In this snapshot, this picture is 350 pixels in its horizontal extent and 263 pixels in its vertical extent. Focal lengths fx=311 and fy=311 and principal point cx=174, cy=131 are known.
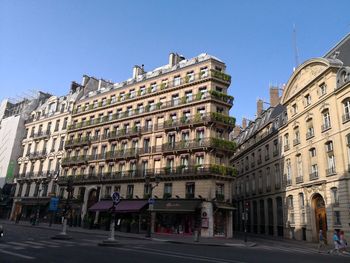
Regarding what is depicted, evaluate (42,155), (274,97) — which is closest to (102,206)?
(42,155)

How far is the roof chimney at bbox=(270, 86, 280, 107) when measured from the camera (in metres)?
45.5

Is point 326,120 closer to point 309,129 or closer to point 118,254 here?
point 309,129

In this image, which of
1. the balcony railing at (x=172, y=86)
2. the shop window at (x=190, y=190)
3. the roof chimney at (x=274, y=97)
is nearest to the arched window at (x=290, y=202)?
the shop window at (x=190, y=190)

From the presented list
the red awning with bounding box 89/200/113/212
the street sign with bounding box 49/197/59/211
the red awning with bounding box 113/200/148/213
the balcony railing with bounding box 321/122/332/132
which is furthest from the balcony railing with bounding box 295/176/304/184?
the street sign with bounding box 49/197/59/211

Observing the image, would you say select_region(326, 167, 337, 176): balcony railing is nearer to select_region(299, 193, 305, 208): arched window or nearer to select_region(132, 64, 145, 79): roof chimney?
select_region(299, 193, 305, 208): arched window

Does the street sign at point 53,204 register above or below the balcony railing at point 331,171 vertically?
below

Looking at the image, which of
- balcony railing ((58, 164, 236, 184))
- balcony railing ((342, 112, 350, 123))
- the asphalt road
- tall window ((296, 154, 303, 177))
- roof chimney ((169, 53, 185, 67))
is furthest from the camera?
roof chimney ((169, 53, 185, 67))

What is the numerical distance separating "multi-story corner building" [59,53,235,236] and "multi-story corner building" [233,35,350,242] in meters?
6.86

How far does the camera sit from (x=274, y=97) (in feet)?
152

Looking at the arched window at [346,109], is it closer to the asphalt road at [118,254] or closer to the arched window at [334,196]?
the arched window at [334,196]

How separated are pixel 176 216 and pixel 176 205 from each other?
154cm

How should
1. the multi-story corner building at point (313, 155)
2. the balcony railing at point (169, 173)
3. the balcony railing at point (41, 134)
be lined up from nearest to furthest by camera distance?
the multi-story corner building at point (313, 155)
the balcony railing at point (169, 173)
the balcony railing at point (41, 134)

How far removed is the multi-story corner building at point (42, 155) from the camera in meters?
45.6

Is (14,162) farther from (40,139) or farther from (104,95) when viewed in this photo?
(104,95)
